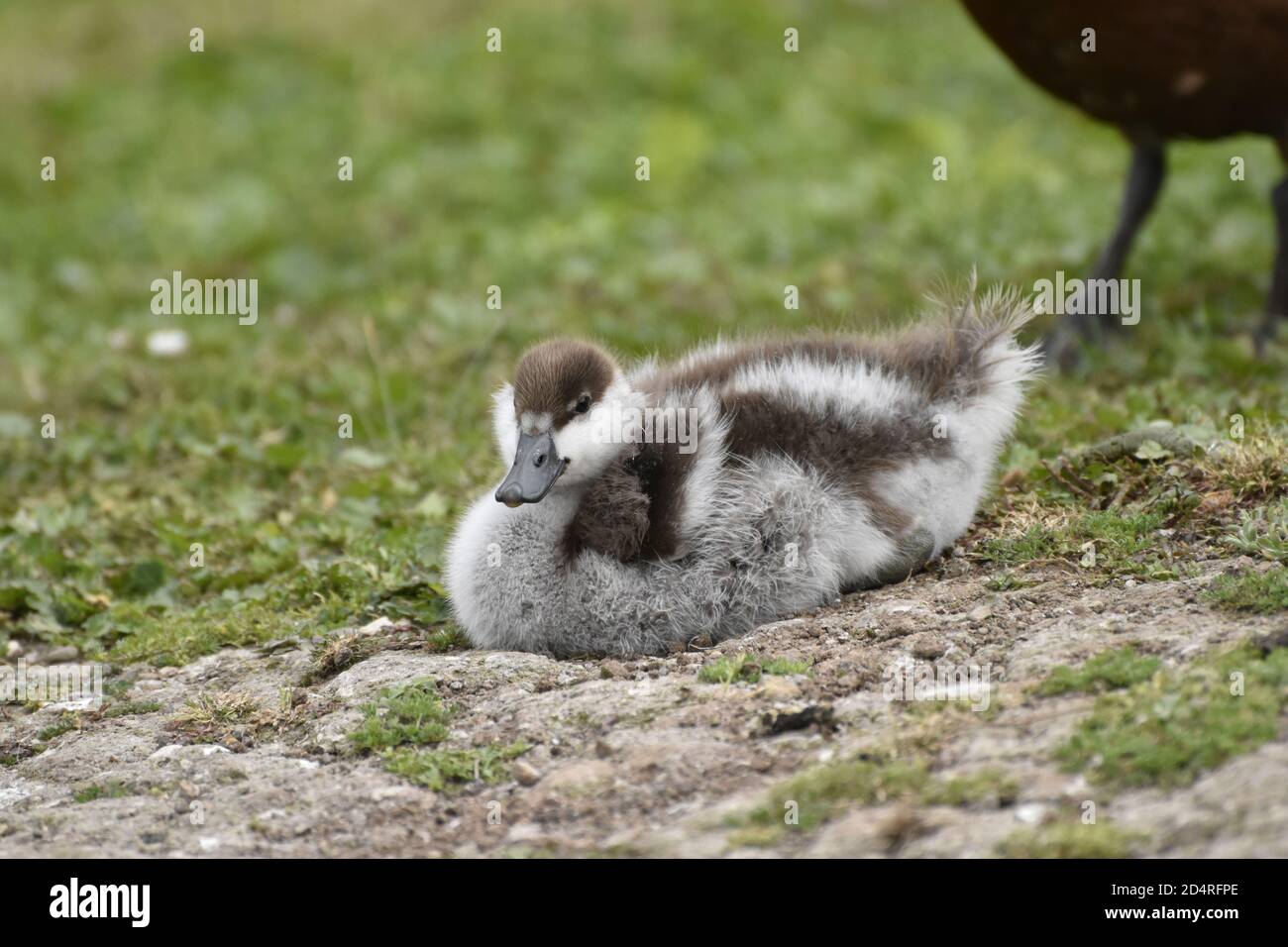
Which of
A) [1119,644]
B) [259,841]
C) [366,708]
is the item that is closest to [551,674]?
[366,708]

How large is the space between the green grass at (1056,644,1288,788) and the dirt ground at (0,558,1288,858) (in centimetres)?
6

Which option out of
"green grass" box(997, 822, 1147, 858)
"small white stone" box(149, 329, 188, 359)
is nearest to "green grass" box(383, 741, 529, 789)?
"green grass" box(997, 822, 1147, 858)

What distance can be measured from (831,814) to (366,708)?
1.45 meters

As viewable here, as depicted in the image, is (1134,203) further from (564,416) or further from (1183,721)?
(1183,721)

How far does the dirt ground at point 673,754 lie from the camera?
332 centimetres

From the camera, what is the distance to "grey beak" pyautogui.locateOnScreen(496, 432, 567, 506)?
439cm

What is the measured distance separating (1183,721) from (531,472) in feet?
6.23

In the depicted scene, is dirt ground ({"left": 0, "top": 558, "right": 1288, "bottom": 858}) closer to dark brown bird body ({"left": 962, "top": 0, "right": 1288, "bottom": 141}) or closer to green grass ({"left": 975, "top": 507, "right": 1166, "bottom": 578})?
green grass ({"left": 975, "top": 507, "right": 1166, "bottom": 578})

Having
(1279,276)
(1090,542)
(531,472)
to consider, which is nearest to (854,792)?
(531,472)

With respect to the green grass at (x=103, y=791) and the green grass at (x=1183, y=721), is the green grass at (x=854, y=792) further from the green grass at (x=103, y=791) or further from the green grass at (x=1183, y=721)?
the green grass at (x=103, y=791)

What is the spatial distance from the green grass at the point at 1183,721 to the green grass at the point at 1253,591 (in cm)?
34

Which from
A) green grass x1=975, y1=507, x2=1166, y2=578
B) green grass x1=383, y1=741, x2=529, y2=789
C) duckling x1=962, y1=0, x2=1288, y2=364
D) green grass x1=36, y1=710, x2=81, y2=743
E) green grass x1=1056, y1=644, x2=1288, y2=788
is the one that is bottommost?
green grass x1=36, y1=710, x2=81, y2=743

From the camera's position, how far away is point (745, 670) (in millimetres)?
4219

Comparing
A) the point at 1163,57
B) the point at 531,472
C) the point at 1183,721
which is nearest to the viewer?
the point at 1183,721
